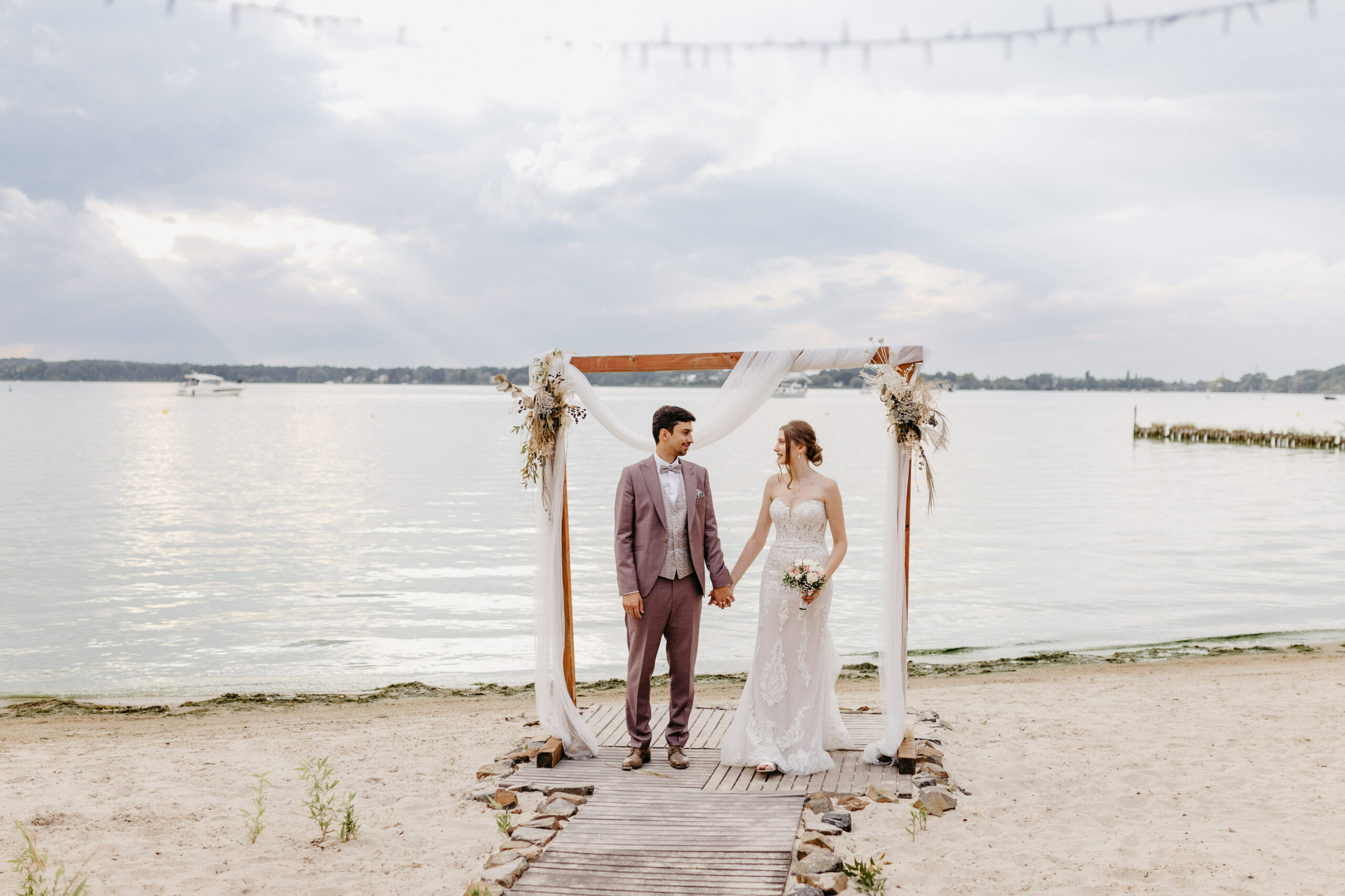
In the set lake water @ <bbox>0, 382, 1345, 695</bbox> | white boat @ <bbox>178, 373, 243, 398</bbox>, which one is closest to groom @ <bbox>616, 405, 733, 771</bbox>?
lake water @ <bbox>0, 382, 1345, 695</bbox>

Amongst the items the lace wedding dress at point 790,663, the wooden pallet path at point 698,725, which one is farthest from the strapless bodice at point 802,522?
the wooden pallet path at point 698,725

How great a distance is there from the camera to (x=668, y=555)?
6363mm

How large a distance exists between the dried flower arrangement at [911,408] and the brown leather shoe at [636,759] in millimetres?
2638

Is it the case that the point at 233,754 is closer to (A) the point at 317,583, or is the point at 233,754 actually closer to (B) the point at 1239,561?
(A) the point at 317,583

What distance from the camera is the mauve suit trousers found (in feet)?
21.0

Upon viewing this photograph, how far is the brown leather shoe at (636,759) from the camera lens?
6523 millimetres

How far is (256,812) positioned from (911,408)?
4979 millimetres

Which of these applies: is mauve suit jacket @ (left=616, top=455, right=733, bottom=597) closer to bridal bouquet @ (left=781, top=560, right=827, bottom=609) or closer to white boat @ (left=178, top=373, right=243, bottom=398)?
bridal bouquet @ (left=781, top=560, right=827, bottom=609)

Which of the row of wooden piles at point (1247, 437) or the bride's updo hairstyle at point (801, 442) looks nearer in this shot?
the bride's updo hairstyle at point (801, 442)

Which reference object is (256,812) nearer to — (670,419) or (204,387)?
(670,419)

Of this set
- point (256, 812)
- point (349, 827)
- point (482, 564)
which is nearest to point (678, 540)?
point (349, 827)

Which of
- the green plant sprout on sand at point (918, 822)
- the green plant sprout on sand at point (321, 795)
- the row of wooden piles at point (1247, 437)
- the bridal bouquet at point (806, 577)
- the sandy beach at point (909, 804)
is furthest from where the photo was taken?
the row of wooden piles at point (1247, 437)

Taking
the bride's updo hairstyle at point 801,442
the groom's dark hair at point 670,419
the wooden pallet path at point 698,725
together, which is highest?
the groom's dark hair at point 670,419

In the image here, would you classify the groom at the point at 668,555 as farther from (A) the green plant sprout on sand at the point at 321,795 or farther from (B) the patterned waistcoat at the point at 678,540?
(A) the green plant sprout on sand at the point at 321,795
